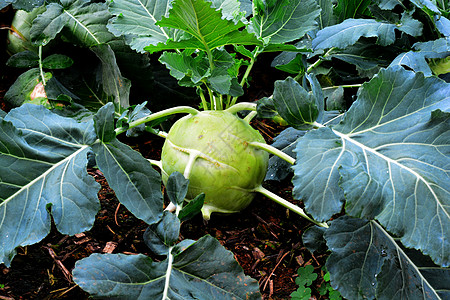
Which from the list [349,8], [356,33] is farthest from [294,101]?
[349,8]

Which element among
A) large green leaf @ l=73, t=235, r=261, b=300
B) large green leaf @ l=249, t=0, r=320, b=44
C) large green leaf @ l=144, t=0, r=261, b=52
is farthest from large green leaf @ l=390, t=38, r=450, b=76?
large green leaf @ l=73, t=235, r=261, b=300

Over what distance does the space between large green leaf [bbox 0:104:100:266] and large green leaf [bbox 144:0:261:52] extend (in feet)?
1.56

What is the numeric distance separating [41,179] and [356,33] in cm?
145

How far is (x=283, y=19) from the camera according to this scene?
6.19 ft

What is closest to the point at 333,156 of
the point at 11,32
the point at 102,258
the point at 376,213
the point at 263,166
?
the point at 376,213

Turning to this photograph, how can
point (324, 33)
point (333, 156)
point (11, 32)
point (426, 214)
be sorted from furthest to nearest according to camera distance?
point (11, 32), point (324, 33), point (333, 156), point (426, 214)

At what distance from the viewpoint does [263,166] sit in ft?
5.95

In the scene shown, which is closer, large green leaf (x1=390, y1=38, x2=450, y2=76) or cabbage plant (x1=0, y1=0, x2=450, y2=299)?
cabbage plant (x1=0, y1=0, x2=450, y2=299)

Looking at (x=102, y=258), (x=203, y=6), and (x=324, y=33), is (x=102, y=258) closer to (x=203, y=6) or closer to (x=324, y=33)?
(x=203, y=6)

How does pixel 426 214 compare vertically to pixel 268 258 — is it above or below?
above

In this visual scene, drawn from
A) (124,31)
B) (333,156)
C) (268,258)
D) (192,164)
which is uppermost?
(124,31)

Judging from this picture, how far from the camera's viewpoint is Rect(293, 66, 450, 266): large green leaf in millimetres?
1264

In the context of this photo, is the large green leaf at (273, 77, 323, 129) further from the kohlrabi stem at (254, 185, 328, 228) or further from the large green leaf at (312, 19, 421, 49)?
the large green leaf at (312, 19, 421, 49)

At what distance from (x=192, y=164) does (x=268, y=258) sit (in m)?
0.49
